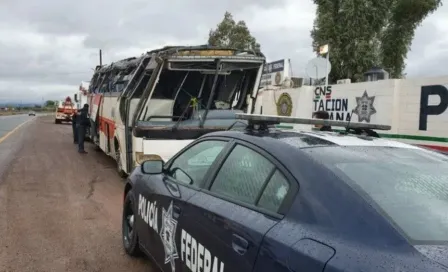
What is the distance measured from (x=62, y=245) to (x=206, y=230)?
2.91m

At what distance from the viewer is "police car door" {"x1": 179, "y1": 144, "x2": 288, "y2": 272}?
2.55m

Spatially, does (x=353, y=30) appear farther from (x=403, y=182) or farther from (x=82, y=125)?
(x=403, y=182)

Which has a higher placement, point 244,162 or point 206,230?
point 244,162

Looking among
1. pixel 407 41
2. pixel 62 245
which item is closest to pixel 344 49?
pixel 407 41

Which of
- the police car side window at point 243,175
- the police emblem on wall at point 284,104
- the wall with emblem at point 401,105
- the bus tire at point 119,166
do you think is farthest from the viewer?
the police emblem on wall at point 284,104

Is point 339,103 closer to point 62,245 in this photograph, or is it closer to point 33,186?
point 33,186

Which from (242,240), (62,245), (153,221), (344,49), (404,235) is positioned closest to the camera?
(404,235)

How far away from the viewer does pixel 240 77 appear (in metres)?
9.70

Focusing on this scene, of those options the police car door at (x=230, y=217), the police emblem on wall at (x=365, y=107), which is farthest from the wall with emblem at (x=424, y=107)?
the police car door at (x=230, y=217)

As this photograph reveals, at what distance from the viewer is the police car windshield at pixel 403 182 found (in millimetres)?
2139

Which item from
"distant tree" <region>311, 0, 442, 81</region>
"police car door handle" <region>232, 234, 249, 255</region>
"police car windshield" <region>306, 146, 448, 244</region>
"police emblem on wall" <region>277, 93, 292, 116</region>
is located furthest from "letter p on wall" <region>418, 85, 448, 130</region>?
"distant tree" <region>311, 0, 442, 81</region>

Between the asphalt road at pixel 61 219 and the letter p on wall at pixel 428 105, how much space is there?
5.77 metres

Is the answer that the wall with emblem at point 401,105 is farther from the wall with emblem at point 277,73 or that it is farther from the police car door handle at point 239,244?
the wall with emblem at point 277,73

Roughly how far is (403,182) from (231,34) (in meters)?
27.3
